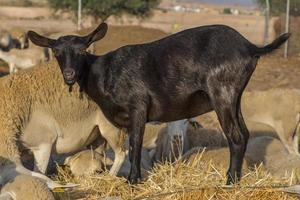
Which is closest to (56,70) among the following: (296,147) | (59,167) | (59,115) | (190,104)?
(59,115)

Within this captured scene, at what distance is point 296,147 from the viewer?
50.9 feet

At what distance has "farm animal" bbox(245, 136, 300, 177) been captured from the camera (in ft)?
35.1

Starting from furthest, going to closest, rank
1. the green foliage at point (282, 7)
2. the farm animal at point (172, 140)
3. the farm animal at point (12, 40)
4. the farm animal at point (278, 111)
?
the farm animal at point (12, 40)
the green foliage at point (282, 7)
the farm animal at point (278, 111)
the farm animal at point (172, 140)

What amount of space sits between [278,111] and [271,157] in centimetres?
482

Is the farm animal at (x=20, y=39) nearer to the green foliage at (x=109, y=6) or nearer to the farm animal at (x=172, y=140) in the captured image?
the green foliage at (x=109, y=6)

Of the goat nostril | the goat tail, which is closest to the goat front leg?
the goat nostril

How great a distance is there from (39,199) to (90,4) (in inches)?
→ 1289

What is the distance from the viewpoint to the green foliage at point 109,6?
40.1 m

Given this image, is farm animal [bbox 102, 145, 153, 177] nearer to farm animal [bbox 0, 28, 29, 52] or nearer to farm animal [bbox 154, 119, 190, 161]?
farm animal [bbox 154, 119, 190, 161]

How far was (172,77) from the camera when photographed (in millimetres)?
8602

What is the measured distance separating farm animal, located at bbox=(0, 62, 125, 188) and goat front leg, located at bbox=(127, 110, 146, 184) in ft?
3.21

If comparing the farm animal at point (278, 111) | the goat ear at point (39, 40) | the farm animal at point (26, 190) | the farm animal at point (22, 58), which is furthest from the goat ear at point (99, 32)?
the farm animal at point (22, 58)

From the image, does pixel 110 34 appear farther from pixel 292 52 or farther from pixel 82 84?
pixel 82 84

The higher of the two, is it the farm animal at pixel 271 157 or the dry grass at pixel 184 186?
the dry grass at pixel 184 186
